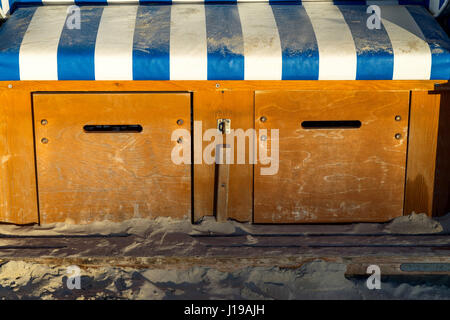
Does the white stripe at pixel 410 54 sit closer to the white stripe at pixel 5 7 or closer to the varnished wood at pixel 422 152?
the varnished wood at pixel 422 152

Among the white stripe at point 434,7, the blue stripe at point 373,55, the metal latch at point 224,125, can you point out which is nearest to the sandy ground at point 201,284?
the metal latch at point 224,125

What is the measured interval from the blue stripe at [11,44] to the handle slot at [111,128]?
524 mm

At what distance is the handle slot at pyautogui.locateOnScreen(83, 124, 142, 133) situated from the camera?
3.03 meters

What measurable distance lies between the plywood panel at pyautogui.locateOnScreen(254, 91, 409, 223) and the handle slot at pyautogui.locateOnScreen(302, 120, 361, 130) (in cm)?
3

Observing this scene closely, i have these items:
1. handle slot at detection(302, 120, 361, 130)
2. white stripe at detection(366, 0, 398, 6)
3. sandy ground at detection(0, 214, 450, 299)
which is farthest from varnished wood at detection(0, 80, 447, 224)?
white stripe at detection(366, 0, 398, 6)

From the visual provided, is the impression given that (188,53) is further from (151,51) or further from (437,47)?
(437,47)

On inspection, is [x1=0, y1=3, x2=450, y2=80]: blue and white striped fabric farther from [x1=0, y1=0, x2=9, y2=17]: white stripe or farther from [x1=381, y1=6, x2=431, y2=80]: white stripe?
[x1=0, y1=0, x2=9, y2=17]: white stripe

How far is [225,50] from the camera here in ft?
9.39

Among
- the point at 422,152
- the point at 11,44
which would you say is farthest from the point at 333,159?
the point at 11,44

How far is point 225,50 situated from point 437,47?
1.30 m

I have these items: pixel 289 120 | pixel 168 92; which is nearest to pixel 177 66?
pixel 168 92

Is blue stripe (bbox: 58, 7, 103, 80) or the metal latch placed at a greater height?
blue stripe (bbox: 58, 7, 103, 80)

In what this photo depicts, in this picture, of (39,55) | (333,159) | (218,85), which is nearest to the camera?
(39,55)

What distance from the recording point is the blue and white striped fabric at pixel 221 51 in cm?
282
